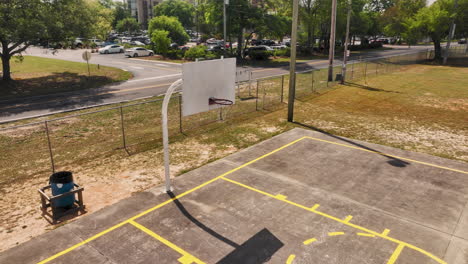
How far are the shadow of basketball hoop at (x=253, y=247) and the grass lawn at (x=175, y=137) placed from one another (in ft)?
13.4

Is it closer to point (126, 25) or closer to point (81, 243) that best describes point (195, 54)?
point (81, 243)

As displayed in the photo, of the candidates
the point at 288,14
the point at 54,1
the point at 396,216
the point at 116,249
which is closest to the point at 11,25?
the point at 54,1

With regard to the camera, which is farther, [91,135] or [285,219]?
[91,135]

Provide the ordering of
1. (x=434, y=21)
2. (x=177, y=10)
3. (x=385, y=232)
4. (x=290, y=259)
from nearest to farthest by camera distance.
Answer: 1. (x=290, y=259)
2. (x=385, y=232)
3. (x=434, y=21)
4. (x=177, y=10)

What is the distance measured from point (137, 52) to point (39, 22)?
28260 mm

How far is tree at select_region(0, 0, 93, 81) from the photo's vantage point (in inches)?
1015

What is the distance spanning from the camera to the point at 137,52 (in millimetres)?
54531

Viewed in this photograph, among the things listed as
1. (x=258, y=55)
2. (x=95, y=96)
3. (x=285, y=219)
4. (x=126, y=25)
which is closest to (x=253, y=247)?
(x=285, y=219)

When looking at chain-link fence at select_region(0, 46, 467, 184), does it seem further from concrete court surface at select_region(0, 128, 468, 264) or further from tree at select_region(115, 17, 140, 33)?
tree at select_region(115, 17, 140, 33)

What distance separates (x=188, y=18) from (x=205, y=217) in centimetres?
12693

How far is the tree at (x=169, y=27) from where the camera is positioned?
193 feet

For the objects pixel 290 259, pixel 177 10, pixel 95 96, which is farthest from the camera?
pixel 177 10

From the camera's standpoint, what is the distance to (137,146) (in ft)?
50.2

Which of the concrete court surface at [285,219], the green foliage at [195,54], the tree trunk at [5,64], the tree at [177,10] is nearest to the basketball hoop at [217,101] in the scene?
the concrete court surface at [285,219]
